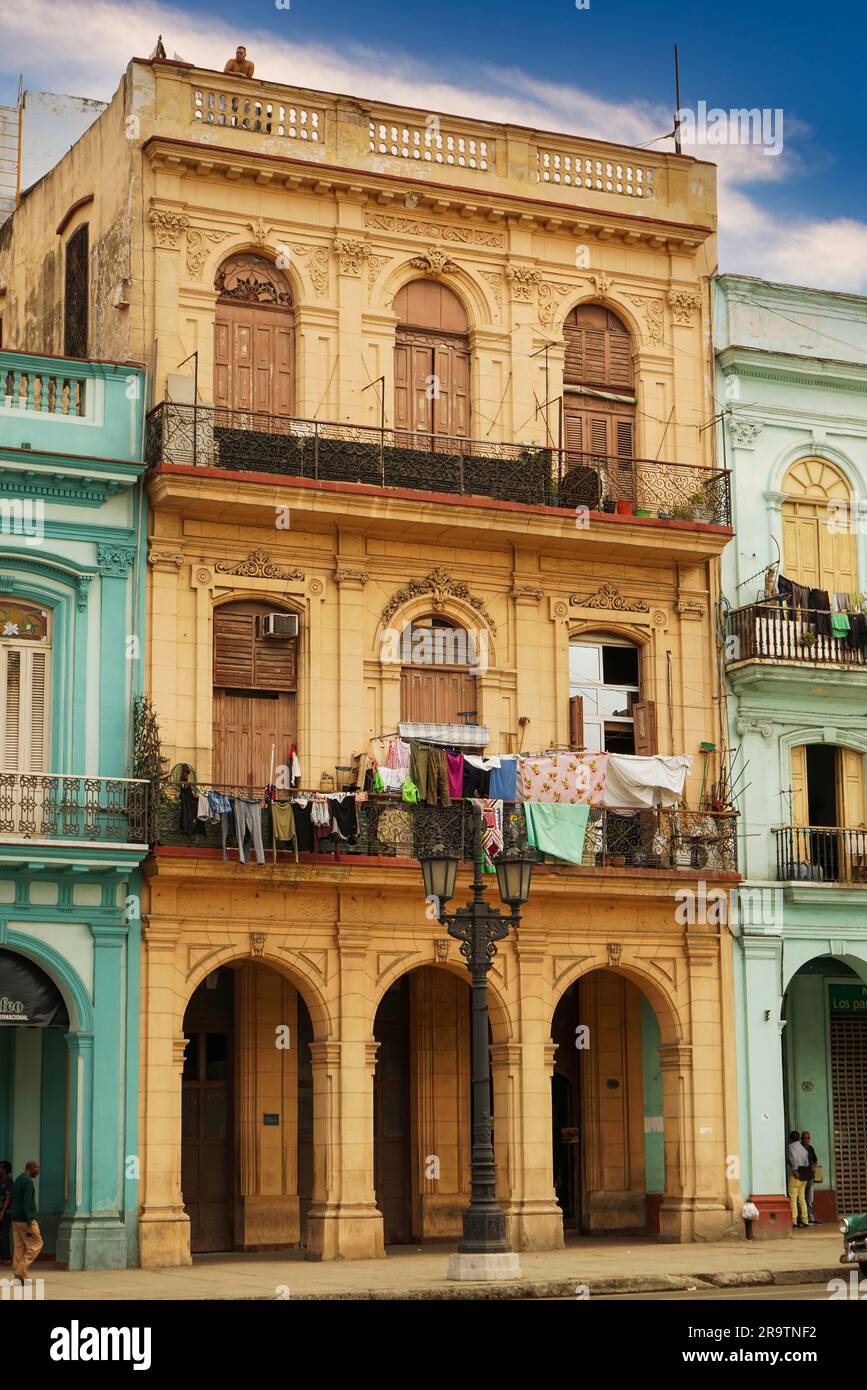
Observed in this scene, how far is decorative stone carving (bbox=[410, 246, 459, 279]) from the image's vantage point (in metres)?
30.8

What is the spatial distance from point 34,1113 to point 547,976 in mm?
6982

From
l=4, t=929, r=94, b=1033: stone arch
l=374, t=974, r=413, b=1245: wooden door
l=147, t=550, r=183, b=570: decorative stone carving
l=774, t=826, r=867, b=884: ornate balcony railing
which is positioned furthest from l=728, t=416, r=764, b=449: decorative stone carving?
l=4, t=929, r=94, b=1033: stone arch

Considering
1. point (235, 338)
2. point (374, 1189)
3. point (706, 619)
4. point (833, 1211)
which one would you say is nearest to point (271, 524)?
point (235, 338)

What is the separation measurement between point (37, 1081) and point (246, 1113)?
307 centimetres

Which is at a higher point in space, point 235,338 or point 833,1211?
point 235,338

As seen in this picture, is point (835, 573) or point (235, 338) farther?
point (835, 573)

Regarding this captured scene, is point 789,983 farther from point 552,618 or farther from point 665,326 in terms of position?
point 665,326

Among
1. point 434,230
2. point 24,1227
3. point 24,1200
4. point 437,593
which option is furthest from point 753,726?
point 24,1227

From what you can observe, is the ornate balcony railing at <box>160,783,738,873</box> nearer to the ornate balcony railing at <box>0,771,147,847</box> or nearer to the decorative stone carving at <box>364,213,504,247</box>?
the ornate balcony railing at <box>0,771,147,847</box>

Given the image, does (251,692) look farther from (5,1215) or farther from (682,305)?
(682,305)

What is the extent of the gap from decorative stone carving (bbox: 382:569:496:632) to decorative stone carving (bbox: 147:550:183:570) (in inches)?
118

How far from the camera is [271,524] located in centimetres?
2902

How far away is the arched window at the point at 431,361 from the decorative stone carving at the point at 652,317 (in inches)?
109

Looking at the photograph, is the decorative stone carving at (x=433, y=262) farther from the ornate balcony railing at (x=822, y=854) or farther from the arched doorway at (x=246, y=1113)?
the arched doorway at (x=246, y=1113)
